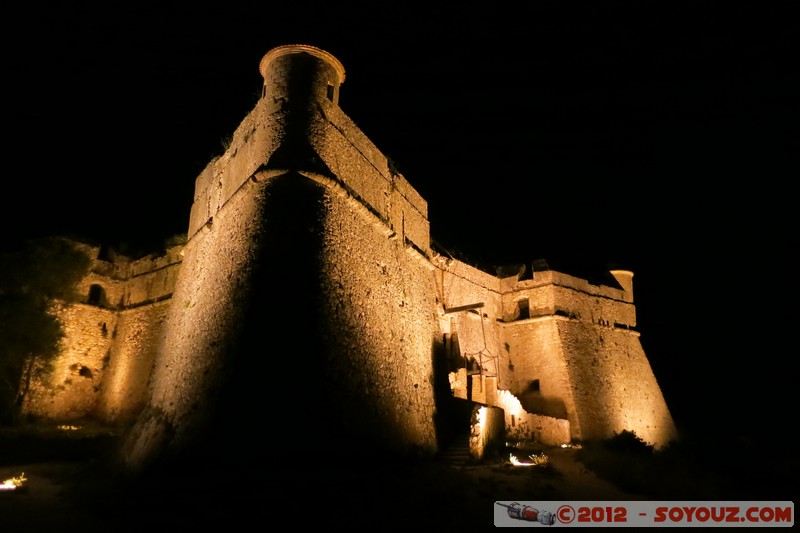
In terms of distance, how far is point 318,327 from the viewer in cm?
948

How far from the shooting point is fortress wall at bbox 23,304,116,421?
15883 mm

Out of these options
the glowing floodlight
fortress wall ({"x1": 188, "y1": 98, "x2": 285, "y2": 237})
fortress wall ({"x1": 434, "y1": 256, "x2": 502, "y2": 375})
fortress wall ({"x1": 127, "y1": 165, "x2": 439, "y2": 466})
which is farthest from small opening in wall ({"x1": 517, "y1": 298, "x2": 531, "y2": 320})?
the glowing floodlight

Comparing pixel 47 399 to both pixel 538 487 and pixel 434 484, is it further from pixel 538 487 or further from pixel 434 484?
pixel 538 487

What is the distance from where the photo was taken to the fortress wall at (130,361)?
15852 millimetres

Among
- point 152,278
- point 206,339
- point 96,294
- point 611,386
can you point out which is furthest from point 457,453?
point 96,294

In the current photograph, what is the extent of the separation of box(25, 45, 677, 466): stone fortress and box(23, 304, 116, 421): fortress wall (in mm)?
47

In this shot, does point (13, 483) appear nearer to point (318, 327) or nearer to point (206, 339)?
point (206, 339)

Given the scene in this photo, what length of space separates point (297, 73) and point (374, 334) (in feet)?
22.0

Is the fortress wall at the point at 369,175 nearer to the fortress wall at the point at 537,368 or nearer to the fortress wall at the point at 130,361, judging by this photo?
the fortress wall at the point at 537,368

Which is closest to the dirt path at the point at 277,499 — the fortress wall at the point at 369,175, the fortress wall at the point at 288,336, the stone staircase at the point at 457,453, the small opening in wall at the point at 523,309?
the fortress wall at the point at 288,336

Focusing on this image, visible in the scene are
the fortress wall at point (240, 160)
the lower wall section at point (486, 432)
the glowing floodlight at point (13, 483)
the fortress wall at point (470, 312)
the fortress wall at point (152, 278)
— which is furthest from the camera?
the fortress wall at point (470, 312)

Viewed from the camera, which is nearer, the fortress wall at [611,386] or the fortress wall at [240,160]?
the fortress wall at [240,160]

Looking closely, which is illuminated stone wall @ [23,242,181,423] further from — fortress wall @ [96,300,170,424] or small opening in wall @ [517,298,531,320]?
small opening in wall @ [517,298,531,320]

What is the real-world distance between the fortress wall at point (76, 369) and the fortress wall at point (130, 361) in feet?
1.04
